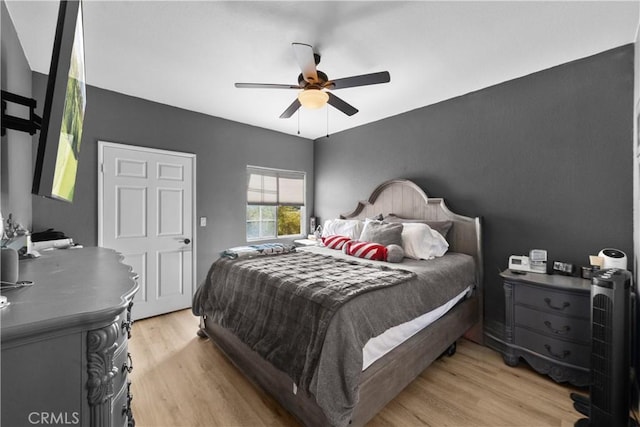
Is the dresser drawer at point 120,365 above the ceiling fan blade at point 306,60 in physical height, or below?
below

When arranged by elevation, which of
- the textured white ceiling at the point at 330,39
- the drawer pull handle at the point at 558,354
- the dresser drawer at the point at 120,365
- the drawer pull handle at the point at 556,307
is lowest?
the drawer pull handle at the point at 558,354

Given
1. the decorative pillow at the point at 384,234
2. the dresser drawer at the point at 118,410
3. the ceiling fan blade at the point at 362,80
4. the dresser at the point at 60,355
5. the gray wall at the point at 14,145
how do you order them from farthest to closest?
the decorative pillow at the point at 384,234 < the ceiling fan blade at the point at 362,80 < the gray wall at the point at 14,145 < the dresser drawer at the point at 118,410 < the dresser at the point at 60,355

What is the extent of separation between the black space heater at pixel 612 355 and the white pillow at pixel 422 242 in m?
1.22

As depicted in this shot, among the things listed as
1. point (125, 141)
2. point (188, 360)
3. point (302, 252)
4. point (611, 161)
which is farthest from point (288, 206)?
point (611, 161)

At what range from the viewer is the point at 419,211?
3447mm

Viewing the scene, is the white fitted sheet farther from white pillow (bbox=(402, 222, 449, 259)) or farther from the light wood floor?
white pillow (bbox=(402, 222, 449, 259))

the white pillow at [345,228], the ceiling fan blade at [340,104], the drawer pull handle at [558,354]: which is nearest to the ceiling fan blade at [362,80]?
the ceiling fan blade at [340,104]

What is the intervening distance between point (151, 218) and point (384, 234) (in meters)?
2.74

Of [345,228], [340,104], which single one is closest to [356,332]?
[340,104]

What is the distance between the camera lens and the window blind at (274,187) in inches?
173

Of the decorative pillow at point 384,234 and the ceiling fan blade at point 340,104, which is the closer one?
the ceiling fan blade at point 340,104

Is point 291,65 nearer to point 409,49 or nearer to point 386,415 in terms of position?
point 409,49

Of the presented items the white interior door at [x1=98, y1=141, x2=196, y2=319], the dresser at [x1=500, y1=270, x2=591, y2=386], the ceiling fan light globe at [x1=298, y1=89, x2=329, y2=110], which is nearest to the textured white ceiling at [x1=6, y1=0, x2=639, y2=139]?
the ceiling fan light globe at [x1=298, y1=89, x2=329, y2=110]

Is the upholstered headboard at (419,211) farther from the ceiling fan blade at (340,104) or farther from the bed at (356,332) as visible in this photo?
the ceiling fan blade at (340,104)
